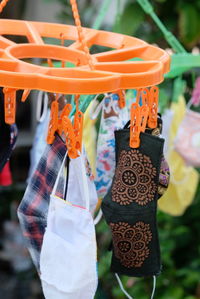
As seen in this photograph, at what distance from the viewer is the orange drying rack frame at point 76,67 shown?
77 cm

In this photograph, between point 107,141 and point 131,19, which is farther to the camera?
point 131,19

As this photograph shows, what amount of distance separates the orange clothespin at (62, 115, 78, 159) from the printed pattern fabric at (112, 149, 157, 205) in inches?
4.0

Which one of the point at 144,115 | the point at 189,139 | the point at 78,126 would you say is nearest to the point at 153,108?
the point at 144,115

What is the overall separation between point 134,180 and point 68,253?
0.61ft

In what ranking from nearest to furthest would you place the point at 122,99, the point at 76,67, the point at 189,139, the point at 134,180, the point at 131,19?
the point at 76,67 → the point at 134,180 → the point at 122,99 → the point at 189,139 → the point at 131,19

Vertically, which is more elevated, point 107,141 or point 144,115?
point 144,115

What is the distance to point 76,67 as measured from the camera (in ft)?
2.84

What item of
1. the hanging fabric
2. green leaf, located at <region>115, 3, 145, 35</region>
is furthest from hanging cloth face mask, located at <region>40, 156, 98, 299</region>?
green leaf, located at <region>115, 3, 145, 35</region>

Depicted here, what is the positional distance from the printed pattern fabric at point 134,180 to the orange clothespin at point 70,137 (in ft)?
0.33

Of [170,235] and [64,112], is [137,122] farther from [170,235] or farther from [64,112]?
[170,235]

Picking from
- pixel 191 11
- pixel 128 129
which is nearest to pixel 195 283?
pixel 191 11

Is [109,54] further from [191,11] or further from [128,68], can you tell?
[191,11]

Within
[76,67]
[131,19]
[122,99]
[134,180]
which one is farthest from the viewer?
[131,19]

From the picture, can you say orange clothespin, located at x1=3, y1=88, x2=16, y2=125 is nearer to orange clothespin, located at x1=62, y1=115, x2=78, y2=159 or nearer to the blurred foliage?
orange clothespin, located at x1=62, y1=115, x2=78, y2=159
